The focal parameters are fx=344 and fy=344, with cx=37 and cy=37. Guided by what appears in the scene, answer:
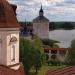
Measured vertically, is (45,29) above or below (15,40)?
below

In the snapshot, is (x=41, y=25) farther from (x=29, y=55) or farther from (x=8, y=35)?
(x=8, y=35)

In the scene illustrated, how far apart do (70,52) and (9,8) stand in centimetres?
3199

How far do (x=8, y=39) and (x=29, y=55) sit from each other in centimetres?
2555

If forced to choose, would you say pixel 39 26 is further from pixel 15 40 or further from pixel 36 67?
pixel 15 40

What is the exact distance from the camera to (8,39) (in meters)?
18.8

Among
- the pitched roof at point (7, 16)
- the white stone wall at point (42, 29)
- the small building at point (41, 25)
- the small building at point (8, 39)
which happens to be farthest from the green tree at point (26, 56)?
the small building at point (41, 25)

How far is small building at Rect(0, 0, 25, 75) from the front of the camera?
1847 centimetres

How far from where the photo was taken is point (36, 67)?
47344 mm

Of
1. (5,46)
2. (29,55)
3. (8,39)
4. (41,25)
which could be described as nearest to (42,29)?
(41,25)

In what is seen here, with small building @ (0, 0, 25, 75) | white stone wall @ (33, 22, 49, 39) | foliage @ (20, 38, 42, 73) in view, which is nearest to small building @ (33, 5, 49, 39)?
white stone wall @ (33, 22, 49, 39)

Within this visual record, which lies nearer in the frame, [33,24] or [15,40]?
[15,40]

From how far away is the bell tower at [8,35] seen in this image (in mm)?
18531

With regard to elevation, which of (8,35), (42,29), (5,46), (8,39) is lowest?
(42,29)

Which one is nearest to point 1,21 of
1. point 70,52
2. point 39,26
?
point 70,52
